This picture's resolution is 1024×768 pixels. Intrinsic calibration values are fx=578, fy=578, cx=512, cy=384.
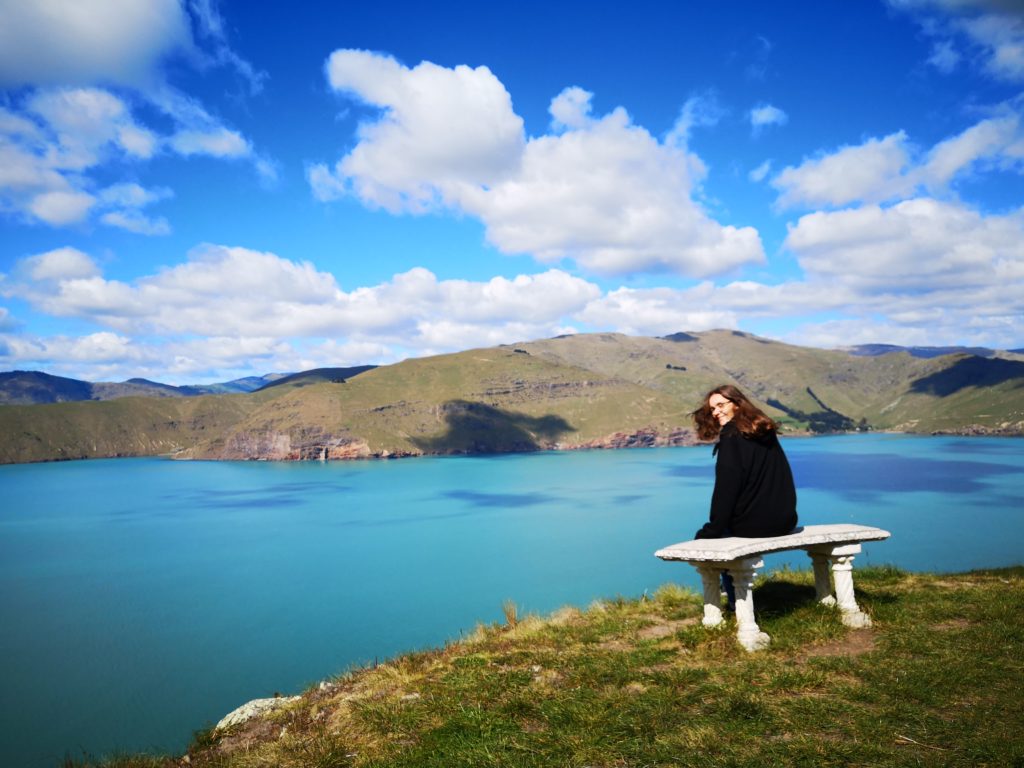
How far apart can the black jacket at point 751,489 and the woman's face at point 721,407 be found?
24 cm

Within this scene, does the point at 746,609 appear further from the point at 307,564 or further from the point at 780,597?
the point at 307,564

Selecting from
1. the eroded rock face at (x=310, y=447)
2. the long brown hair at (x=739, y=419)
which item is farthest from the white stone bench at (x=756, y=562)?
the eroded rock face at (x=310, y=447)

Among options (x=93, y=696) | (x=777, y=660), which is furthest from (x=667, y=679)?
(x=93, y=696)

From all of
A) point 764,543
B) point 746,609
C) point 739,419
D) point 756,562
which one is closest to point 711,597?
point 746,609

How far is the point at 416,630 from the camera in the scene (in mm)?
30938

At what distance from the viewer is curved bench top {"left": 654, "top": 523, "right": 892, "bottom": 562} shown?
21.1ft

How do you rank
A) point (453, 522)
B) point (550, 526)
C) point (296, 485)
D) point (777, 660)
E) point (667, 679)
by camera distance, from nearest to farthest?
point (667, 679)
point (777, 660)
point (550, 526)
point (453, 522)
point (296, 485)

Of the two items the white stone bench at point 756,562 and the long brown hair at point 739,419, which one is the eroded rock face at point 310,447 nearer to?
the long brown hair at point 739,419

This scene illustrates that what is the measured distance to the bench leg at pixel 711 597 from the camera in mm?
7125

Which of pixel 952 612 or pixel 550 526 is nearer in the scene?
pixel 952 612

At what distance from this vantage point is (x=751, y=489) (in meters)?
7.18

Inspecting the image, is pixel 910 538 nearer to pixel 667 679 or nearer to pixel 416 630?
pixel 416 630

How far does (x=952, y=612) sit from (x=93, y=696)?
30.0 meters

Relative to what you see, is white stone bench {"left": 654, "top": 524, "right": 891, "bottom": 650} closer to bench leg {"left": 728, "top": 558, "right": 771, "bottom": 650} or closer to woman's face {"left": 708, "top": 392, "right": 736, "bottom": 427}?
bench leg {"left": 728, "top": 558, "right": 771, "bottom": 650}
